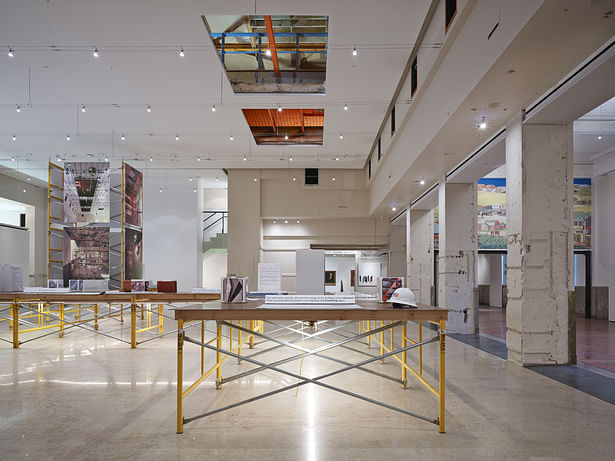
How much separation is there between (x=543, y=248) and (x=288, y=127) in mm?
8711

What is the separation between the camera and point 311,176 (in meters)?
15.3

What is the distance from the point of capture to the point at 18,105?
9070 mm

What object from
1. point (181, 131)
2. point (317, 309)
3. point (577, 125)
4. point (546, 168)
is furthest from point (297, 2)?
point (577, 125)

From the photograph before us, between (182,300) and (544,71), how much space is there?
18.9ft

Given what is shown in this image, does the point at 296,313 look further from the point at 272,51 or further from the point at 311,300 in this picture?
the point at 272,51

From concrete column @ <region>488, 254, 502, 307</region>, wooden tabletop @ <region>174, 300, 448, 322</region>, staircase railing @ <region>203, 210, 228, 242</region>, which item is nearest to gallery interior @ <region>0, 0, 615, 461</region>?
wooden tabletop @ <region>174, 300, 448, 322</region>

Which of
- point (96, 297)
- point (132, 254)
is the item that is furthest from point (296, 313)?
point (132, 254)

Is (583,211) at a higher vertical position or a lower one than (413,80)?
lower

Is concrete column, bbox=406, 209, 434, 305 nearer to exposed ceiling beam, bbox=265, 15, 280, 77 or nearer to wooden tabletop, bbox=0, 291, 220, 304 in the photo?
exposed ceiling beam, bbox=265, 15, 280, 77

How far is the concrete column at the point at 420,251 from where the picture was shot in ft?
37.9

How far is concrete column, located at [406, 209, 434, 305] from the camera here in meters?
11.5

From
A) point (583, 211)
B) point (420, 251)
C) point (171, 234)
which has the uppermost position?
point (583, 211)

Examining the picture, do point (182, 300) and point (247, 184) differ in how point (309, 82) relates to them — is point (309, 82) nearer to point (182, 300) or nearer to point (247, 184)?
point (182, 300)

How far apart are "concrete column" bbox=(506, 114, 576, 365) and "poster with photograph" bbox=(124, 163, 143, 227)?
895 centimetres
